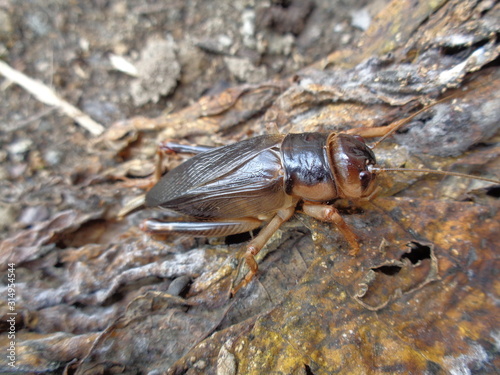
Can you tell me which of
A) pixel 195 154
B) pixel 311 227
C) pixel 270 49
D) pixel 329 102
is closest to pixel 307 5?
pixel 270 49

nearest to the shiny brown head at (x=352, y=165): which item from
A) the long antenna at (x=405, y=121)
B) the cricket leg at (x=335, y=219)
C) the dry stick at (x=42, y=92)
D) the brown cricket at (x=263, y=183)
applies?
the brown cricket at (x=263, y=183)

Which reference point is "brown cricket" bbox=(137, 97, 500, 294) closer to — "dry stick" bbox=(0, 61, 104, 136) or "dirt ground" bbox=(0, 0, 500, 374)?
"dirt ground" bbox=(0, 0, 500, 374)

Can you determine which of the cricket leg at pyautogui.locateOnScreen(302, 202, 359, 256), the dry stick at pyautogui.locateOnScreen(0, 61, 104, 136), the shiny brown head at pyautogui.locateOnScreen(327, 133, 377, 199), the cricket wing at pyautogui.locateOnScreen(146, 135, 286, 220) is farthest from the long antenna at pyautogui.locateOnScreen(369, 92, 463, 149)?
the dry stick at pyautogui.locateOnScreen(0, 61, 104, 136)

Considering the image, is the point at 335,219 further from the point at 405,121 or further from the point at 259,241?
the point at 405,121

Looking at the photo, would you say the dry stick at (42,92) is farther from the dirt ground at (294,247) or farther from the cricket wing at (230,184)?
the cricket wing at (230,184)

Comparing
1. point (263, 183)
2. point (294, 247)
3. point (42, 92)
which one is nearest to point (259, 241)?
point (294, 247)

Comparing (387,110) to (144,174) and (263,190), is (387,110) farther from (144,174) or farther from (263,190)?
(144,174)
